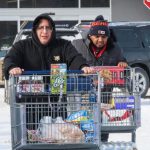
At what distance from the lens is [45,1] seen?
25172mm

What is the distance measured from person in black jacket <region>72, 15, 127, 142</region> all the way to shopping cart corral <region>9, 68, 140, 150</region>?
110cm

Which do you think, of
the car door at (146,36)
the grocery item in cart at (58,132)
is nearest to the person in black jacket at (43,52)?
the grocery item in cart at (58,132)

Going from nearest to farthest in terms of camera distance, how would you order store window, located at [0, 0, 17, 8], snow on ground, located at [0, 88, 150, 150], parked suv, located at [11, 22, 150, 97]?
snow on ground, located at [0, 88, 150, 150] < parked suv, located at [11, 22, 150, 97] < store window, located at [0, 0, 17, 8]

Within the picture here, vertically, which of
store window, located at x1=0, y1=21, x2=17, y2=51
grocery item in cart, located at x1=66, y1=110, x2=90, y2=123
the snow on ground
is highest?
store window, located at x1=0, y1=21, x2=17, y2=51

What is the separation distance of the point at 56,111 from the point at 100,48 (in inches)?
69.8

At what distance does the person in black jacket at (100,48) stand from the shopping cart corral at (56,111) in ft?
3.61

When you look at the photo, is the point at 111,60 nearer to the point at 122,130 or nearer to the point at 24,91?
the point at 122,130

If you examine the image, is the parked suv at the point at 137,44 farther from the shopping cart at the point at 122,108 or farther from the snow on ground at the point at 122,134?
the shopping cart at the point at 122,108

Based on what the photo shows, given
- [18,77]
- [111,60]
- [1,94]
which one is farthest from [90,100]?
[1,94]

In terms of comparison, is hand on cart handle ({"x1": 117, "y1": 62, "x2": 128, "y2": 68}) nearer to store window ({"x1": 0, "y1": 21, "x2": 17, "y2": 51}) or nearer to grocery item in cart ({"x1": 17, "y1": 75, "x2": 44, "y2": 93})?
grocery item in cart ({"x1": 17, "y1": 75, "x2": 44, "y2": 93})

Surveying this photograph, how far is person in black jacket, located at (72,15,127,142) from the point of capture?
725cm

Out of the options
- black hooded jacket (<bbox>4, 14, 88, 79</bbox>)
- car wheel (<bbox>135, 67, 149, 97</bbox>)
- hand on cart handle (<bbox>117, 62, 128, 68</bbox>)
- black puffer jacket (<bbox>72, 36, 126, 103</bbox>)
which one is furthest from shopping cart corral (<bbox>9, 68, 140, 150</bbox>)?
car wheel (<bbox>135, 67, 149, 97</bbox>)

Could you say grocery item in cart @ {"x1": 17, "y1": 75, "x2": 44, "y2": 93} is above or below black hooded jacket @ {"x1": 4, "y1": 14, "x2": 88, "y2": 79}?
below

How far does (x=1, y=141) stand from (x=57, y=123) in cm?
397
